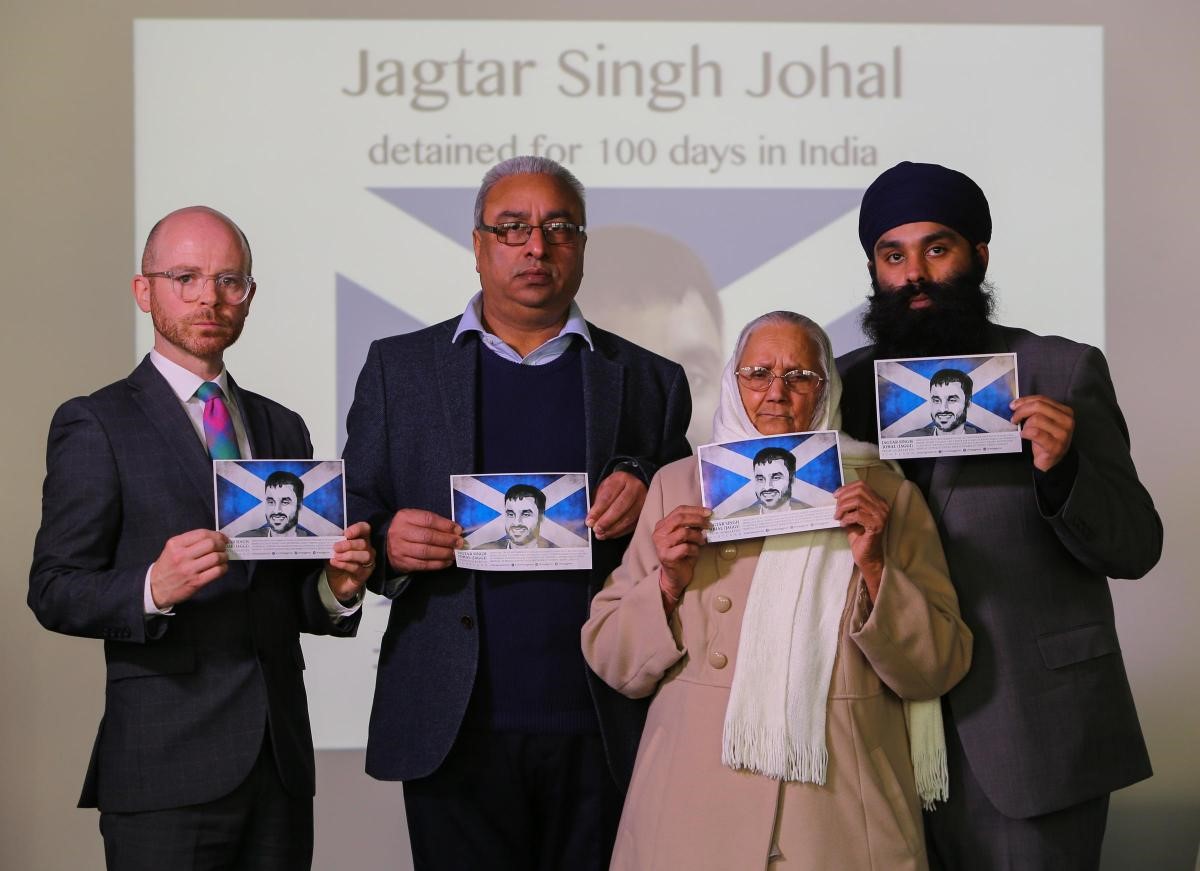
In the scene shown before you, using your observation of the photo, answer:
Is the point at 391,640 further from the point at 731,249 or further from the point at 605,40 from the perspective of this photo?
the point at 605,40

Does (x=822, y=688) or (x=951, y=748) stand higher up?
(x=822, y=688)

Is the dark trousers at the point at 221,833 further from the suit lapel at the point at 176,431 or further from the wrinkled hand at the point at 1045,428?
the wrinkled hand at the point at 1045,428

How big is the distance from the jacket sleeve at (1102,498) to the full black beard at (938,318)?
0.70ft

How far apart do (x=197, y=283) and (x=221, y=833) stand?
3.46 ft

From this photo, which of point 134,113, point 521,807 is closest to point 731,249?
point 134,113

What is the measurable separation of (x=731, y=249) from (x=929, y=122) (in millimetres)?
815

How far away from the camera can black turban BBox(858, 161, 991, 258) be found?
8.57 feet

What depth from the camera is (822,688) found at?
7.39 feet

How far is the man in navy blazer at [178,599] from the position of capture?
7.79ft

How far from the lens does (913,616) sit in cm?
222

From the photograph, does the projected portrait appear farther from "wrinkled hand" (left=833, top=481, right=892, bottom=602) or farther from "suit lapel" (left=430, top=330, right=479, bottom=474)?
"wrinkled hand" (left=833, top=481, right=892, bottom=602)

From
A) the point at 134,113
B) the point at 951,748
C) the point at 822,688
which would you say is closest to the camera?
the point at 822,688

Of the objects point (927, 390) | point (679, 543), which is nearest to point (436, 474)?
point (679, 543)

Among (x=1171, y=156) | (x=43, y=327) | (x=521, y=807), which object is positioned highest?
Result: (x=1171, y=156)
